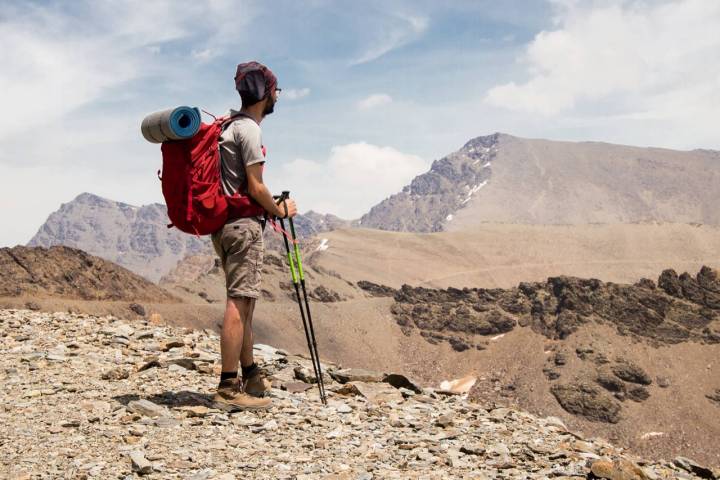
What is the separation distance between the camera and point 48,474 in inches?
200

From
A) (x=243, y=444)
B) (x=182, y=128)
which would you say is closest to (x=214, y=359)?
(x=243, y=444)

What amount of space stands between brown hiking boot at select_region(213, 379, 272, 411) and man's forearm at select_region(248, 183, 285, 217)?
184cm

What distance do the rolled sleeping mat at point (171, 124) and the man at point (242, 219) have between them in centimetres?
47

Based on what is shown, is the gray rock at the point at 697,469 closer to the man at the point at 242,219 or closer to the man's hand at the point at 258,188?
the man at the point at 242,219

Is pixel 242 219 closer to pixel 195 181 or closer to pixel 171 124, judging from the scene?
pixel 195 181

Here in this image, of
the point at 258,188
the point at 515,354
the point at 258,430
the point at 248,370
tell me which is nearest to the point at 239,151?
the point at 258,188

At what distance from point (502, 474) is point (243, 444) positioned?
2309 mm

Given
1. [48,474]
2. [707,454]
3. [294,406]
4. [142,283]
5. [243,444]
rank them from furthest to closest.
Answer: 1. [142,283]
2. [707,454]
3. [294,406]
4. [243,444]
5. [48,474]

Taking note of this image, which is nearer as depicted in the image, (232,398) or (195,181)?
(195,181)

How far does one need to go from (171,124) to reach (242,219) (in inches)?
46.6

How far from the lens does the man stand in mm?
6469

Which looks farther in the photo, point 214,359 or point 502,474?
point 214,359

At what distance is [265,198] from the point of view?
652 cm

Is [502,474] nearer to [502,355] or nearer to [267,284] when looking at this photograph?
[502,355]
